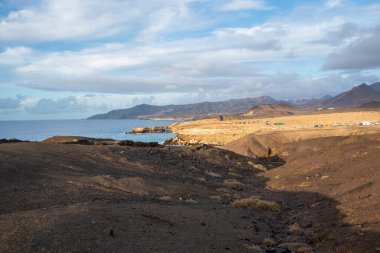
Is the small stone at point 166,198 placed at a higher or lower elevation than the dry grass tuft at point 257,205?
higher

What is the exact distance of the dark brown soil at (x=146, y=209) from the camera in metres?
10.3

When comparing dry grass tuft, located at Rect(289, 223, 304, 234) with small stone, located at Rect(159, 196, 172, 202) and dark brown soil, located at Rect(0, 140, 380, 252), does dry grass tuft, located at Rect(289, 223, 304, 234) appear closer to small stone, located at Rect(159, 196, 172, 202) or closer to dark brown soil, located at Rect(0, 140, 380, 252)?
dark brown soil, located at Rect(0, 140, 380, 252)

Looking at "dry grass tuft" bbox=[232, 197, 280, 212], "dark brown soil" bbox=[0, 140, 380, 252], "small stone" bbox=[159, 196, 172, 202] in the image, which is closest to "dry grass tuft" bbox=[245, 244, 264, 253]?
"dark brown soil" bbox=[0, 140, 380, 252]

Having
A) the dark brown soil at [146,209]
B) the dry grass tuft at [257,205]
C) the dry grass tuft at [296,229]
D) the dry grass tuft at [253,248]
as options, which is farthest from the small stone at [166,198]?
the dry grass tuft at [253,248]

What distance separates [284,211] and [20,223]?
11.4 meters

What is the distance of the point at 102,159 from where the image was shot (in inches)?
1033

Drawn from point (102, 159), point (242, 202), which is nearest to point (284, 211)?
point (242, 202)

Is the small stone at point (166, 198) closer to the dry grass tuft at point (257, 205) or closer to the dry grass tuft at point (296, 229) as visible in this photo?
the dry grass tuft at point (257, 205)

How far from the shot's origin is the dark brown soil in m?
10.3

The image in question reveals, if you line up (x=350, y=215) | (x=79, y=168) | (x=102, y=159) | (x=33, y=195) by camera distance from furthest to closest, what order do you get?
(x=102, y=159)
(x=79, y=168)
(x=33, y=195)
(x=350, y=215)

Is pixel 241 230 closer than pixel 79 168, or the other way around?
pixel 241 230

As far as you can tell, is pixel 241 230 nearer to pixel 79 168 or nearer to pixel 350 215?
pixel 350 215

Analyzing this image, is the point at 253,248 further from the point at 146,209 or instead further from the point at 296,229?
the point at 146,209

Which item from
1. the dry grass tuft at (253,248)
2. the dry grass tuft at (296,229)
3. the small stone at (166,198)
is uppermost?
the small stone at (166,198)
